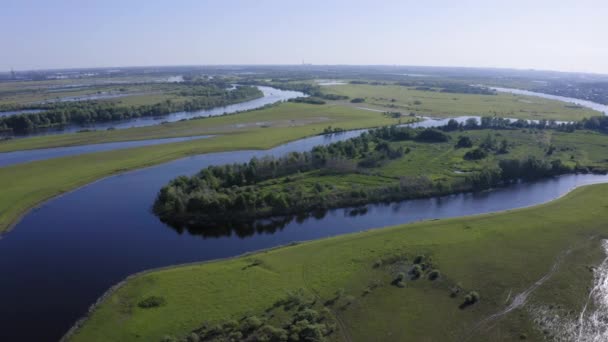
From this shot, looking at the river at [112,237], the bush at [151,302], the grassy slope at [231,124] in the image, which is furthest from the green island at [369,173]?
the grassy slope at [231,124]

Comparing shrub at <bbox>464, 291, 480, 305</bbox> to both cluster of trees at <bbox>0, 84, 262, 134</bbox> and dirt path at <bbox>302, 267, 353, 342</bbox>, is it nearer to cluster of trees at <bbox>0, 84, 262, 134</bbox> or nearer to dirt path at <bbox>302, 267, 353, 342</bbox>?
dirt path at <bbox>302, 267, 353, 342</bbox>

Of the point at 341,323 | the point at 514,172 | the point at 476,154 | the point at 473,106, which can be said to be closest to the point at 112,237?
the point at 341,323

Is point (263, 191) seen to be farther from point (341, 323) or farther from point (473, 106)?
point (473, 106)

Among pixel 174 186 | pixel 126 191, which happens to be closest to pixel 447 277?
pixel 174 186

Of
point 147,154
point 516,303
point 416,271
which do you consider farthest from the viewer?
point 147,154

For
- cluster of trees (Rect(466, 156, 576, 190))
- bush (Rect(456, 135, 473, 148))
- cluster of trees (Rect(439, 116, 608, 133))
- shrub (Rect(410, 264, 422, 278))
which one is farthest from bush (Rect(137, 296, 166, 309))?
cluster of trees (Rect(439, 116, 608, 133))

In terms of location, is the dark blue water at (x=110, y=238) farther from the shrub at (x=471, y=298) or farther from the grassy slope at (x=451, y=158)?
the shrub at (x=471, y=298)
